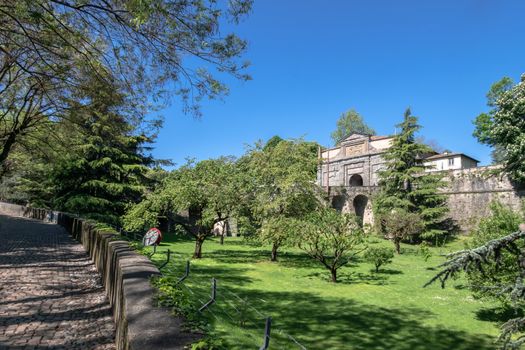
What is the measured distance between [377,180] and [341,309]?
117 feet

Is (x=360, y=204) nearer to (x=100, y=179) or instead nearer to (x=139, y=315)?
(x=100, y=179)

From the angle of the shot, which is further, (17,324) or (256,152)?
(256,152)

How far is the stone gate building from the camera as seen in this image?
32750mm

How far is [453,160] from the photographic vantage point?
4362cm

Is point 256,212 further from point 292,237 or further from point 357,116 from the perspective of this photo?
point 357,116

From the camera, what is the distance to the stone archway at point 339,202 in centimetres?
4238

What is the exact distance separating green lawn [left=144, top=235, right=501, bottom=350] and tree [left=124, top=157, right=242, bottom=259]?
255 centimetres

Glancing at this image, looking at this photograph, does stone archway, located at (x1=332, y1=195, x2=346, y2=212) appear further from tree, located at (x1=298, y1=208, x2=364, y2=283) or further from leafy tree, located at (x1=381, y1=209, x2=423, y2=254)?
tree, located at (x1=298, y1=208, x2=364, y2=283)

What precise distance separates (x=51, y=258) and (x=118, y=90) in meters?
5.56

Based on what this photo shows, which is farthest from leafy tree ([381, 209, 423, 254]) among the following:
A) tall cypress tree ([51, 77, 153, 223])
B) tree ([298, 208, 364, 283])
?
tall cypress tree ([51, 77, 153, 223])

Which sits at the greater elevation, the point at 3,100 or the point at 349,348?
the point at 3,100

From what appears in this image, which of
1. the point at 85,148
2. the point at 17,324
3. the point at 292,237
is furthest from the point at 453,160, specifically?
the point at 17,324

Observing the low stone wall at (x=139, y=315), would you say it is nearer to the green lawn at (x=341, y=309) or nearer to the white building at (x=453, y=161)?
the green lawn at (x=341, y=309)

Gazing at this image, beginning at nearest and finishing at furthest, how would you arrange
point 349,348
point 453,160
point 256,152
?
point 349,348 → point 256,152 → point 453,160
